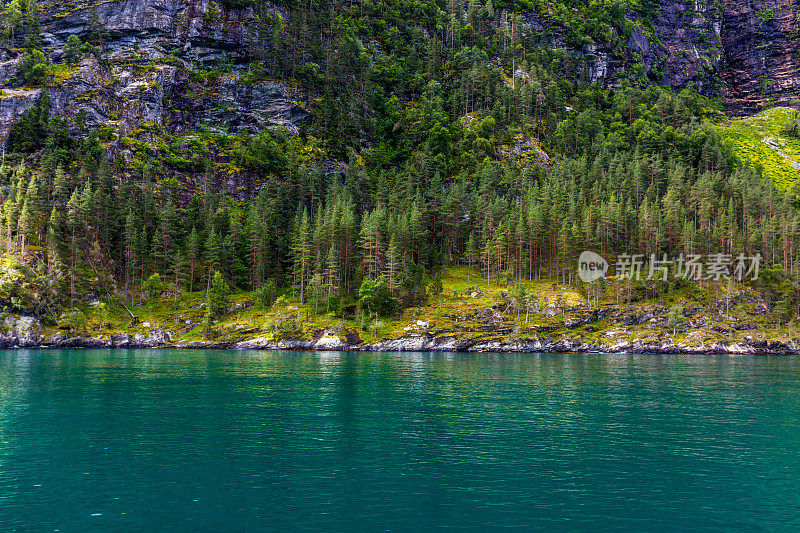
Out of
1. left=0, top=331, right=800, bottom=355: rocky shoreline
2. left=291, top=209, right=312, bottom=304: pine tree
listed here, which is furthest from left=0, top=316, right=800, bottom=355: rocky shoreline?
left=291, top=209, right=312, bottom=304: pine tree

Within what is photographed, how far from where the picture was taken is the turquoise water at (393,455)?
783 inches

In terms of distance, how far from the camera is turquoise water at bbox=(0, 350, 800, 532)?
1989 centimetres

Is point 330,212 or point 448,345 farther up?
point 330,212

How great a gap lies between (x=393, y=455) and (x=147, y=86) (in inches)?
7569

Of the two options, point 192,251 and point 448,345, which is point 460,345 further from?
point 192,251

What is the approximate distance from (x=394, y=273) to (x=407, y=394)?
7642cm

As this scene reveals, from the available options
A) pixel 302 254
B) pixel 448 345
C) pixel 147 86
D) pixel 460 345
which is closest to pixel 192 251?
pixel 302 254

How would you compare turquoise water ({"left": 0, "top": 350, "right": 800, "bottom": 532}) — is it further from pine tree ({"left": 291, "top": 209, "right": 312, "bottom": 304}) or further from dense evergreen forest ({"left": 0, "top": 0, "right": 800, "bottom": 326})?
pine tree ({"left": 291, "top": 209, "right": 312, "bottom": 304})

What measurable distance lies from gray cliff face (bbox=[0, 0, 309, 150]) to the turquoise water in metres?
142

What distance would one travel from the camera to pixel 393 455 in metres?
28.6

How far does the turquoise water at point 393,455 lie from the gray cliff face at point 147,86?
466 ft

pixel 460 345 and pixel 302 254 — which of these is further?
pixel 302 254

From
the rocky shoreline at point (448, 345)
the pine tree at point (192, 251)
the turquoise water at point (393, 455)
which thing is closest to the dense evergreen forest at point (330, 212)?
the pine tree at point (192, 251)

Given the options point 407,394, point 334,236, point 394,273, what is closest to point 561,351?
point 394,273
